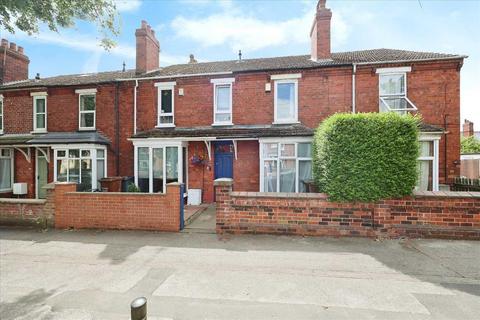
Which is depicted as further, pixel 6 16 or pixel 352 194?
pixel 6 16

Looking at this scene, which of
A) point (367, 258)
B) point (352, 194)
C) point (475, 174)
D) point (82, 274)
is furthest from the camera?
point (475, 174)

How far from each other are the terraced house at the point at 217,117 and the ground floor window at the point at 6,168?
0.05m

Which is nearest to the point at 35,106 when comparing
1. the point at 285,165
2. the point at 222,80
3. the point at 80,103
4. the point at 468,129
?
the point at 80,103

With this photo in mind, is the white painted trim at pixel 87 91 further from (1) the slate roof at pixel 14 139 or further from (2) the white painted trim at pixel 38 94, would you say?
(1) the slate roof at pixel 14 139

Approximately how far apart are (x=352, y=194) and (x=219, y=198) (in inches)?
127

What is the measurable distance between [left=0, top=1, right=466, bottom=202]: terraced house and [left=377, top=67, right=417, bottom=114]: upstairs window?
0.14 ft

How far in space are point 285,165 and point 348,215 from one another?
448 cm

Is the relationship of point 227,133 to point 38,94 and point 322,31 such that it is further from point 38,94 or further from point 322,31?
point 38,94

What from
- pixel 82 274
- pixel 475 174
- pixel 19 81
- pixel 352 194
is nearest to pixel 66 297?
pixel 82 274

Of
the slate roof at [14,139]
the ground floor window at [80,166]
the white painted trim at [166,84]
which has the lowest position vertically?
the ground floor window at [80,166]

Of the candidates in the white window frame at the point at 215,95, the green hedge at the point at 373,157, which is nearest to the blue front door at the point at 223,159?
the white window frame at the point at 215,95

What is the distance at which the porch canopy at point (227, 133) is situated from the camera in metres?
10.2

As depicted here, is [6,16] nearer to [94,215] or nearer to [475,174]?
[94,215]

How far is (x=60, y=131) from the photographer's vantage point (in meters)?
12.7
